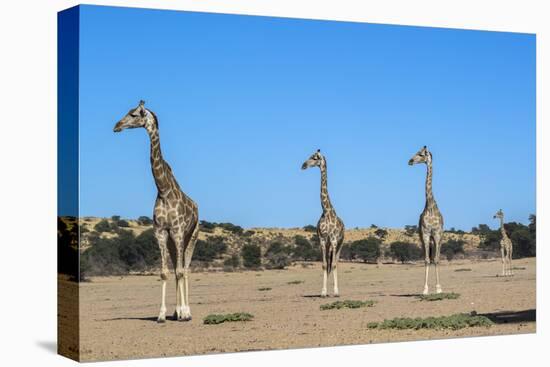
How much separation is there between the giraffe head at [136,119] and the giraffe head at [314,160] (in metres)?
3.13

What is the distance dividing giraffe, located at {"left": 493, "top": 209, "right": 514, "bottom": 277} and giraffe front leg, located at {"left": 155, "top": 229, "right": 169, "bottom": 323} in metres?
6.94

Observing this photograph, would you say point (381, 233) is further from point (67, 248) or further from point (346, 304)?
point (67, 248)

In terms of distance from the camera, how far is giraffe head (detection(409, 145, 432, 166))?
2206cm

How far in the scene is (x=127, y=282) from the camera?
64.2ft

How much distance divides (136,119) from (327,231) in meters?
4.47

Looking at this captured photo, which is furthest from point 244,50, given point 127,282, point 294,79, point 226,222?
point 127,282

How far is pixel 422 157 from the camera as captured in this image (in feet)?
72.5

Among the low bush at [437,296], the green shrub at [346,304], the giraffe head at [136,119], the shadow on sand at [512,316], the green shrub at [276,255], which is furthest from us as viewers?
the low bush at [437,296]

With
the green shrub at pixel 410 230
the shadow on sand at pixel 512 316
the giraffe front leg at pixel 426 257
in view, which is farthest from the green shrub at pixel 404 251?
the shadow on sand at pixel 512 316

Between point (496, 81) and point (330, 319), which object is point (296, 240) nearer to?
point (330, 319)

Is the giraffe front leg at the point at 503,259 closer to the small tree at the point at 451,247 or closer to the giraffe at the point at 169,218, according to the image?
the small tree at the point at 451,247

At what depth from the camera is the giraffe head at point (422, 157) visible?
A: 2206 centimetres

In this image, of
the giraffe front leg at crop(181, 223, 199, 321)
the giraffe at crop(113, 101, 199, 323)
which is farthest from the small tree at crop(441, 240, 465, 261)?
the giraffe at crop(113, 101, 199, 323)

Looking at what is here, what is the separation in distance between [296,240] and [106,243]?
3780 mm
